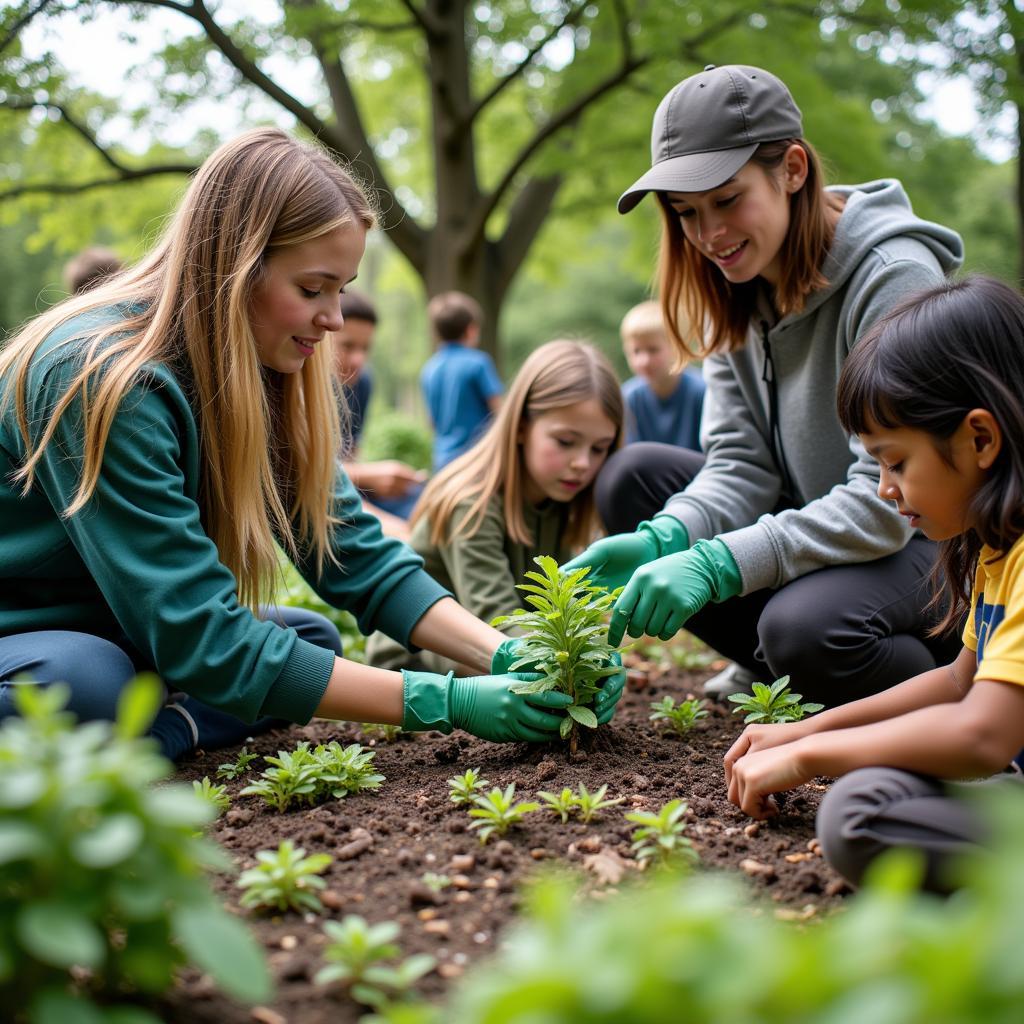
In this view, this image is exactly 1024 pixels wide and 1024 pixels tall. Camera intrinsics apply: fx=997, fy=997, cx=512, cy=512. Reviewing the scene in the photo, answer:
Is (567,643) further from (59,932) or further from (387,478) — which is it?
(387,478)

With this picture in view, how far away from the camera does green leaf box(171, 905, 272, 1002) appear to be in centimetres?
106

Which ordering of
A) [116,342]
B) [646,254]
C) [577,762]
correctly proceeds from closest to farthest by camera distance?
[116,342], [577,762], [646,254]

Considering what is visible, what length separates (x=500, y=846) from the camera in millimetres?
1942

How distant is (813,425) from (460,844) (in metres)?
1.76

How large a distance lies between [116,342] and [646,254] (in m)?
10.7

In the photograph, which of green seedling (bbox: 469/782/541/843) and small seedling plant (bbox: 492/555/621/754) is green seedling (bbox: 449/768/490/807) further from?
small seedling plant (bbox: 492/555/621/754)

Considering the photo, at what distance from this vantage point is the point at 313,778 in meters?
2.26

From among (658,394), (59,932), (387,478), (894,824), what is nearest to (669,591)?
(894,824)

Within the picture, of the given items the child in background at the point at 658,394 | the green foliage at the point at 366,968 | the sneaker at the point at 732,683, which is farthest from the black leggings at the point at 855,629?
the child in background at the point at 658,394

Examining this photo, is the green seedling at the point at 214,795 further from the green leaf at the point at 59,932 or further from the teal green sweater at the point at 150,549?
the green leaf at the point at 59,932

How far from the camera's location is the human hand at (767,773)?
1865mm

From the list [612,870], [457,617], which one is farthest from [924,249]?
[612,870]

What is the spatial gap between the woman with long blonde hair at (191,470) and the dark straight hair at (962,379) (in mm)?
1107

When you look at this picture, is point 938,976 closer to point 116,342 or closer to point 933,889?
point 933,889
